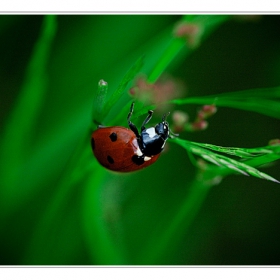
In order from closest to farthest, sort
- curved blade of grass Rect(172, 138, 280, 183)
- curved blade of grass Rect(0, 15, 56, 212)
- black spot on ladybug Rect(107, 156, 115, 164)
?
curved blade of grass Rect(172, 138, 280, 183)
black spot on ladybug Rect(107, 156, 115, 164)
curved blade of grass Rect(0, 15, 56, 212)

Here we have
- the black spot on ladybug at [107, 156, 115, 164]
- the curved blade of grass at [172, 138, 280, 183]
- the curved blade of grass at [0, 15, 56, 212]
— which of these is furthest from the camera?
the curved blade of grass at [0, 15, 56, 212]

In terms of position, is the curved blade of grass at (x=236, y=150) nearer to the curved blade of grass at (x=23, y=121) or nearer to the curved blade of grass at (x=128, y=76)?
the curved blade of grass at (x=128, y=76)

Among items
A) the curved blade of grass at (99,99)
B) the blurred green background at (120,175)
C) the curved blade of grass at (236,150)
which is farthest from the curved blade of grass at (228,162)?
the blurred green background at (120,175)

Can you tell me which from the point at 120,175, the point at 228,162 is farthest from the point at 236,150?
the point at 120,175

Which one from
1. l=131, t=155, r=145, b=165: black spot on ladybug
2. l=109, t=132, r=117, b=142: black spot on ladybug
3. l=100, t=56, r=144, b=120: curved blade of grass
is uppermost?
l=100, t=56, r=144, b=120: curved blade of grass

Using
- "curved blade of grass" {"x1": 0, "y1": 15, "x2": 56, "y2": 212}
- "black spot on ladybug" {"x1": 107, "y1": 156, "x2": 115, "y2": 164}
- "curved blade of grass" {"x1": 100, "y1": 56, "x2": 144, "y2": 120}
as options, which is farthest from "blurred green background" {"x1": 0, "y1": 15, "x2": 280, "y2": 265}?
"curved blade of grass" {"x1": 100, "y1": 56, "x2": 144, "y2": 120}

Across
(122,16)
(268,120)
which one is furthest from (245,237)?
(122,16)

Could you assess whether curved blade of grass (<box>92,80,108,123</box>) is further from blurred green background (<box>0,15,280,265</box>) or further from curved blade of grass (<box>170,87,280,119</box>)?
blurred green background (<box>0,15,280,265</box>)

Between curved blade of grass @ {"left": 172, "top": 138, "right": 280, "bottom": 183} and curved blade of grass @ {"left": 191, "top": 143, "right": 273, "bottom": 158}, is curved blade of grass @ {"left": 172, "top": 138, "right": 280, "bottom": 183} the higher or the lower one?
the lower one
